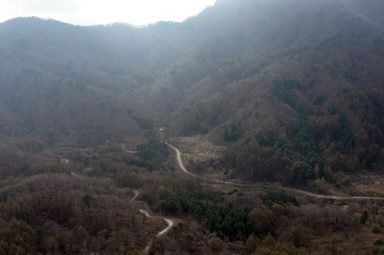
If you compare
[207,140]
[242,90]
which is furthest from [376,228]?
[242,90]

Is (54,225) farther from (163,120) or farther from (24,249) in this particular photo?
(163,120)

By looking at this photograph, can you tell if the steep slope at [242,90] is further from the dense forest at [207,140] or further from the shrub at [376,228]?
the shrub at [376,228]

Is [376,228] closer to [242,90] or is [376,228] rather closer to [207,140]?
[207,140]

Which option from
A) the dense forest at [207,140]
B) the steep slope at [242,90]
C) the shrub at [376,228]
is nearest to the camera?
the shrub at [376,228]

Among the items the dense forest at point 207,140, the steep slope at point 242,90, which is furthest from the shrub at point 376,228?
Result: the steep slope at point 242,90

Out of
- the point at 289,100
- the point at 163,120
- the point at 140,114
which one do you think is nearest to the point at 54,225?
the point at 289,100

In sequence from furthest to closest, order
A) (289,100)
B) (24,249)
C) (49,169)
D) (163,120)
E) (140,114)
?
1. (163,120)
2. (140,114)
3. (289,100)
4. (49,169)
5. (24,249)

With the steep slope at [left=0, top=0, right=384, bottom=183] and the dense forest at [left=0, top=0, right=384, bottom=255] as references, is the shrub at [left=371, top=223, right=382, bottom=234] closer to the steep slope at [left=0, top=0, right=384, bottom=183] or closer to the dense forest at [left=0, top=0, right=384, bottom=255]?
the dense forest at [left=0, top=0, right=384, bottom=255]

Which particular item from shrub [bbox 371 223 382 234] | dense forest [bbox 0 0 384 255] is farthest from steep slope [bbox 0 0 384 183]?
shrub [bbox 371 223 382 234]
